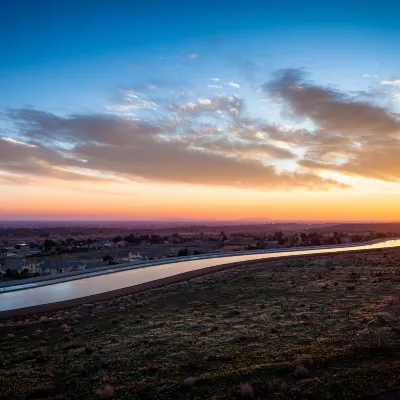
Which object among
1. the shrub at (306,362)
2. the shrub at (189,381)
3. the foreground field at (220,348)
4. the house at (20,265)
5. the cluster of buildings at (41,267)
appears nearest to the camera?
the foreground field at (220,348)

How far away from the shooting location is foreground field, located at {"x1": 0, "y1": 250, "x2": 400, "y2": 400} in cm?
777

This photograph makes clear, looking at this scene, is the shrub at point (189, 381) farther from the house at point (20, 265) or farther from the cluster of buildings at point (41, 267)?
the house at point (20, 265)

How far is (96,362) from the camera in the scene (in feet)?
35.2

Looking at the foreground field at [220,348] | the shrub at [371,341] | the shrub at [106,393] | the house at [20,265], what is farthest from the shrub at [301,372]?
the house at [20,265]

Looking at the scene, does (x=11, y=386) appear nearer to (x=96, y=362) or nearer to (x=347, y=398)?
(x=96, y=362)

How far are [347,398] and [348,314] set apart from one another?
7311 mm

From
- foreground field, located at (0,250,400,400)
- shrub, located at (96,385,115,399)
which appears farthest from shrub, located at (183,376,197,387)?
shrub, located at (96,385,115,399)

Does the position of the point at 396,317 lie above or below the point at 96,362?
above

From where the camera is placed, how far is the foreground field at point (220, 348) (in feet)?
25.5

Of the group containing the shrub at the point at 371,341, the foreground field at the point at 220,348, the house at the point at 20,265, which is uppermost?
the shrub at the point at 371,341

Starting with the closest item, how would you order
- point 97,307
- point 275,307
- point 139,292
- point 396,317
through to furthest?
point 396,317 → point 275,307 → point 97,307 → point 139,292

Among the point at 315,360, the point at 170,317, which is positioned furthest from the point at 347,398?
the point at 170,317

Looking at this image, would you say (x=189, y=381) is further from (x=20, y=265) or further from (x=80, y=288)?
(x=20, y=265)

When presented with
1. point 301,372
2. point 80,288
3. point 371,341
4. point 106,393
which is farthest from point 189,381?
point 80,288
